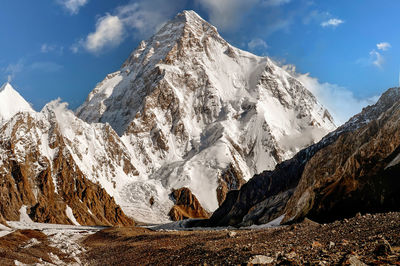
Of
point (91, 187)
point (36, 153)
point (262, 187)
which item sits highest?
point (36, 153)

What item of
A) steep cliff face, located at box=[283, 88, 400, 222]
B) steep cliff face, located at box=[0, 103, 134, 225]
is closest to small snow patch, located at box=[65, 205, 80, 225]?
steep cliff face, located at box=[0, 103, 134, 225]

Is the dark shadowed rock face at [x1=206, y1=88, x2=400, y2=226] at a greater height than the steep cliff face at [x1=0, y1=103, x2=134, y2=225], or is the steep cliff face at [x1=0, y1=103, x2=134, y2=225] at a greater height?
the steep cliff face at [x1=0, y1=103, x2=134, y2=225]

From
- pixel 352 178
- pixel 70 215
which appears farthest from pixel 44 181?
pixel 352 178

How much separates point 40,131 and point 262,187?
11908 cm

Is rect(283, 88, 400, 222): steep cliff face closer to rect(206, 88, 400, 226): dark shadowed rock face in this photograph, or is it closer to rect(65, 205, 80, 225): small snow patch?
rect(206, 88, 400, 226): dark shadowed rock face

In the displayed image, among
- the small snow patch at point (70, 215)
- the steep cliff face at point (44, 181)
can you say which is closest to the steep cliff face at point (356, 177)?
the small snow patch at point (70, 215)

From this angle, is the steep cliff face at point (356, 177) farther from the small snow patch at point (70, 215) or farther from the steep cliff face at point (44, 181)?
the steep cliff face at point (44, 181)

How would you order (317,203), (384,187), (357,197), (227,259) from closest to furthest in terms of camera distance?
1. (227,259)
2. (384,187)
3. (357,197)
4. (317,203)

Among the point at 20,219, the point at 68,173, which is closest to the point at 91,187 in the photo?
the point at 68,173

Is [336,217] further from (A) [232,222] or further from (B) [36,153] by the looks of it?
(B) [36,153]

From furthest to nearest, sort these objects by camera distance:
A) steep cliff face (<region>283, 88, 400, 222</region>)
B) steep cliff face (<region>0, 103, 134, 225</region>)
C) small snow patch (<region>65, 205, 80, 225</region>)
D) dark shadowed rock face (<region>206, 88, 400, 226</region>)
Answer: small snow patch (<region>65, 205, 80, 225</region>) < steep cliff face (<region>0, 103, 134, 225</region>) < dark shadowed rock face (<region>206, 88, 400, 226</region>) < steep cliff face (<region>283, 88, 400, 222</region>)

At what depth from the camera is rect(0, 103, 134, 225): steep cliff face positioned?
139625 mm

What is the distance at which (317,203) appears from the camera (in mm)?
49438

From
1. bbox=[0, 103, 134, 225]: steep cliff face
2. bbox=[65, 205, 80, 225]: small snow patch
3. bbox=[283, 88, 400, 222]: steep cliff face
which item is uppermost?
bbox=[0, 103, 134, 225]: steep cliff face
